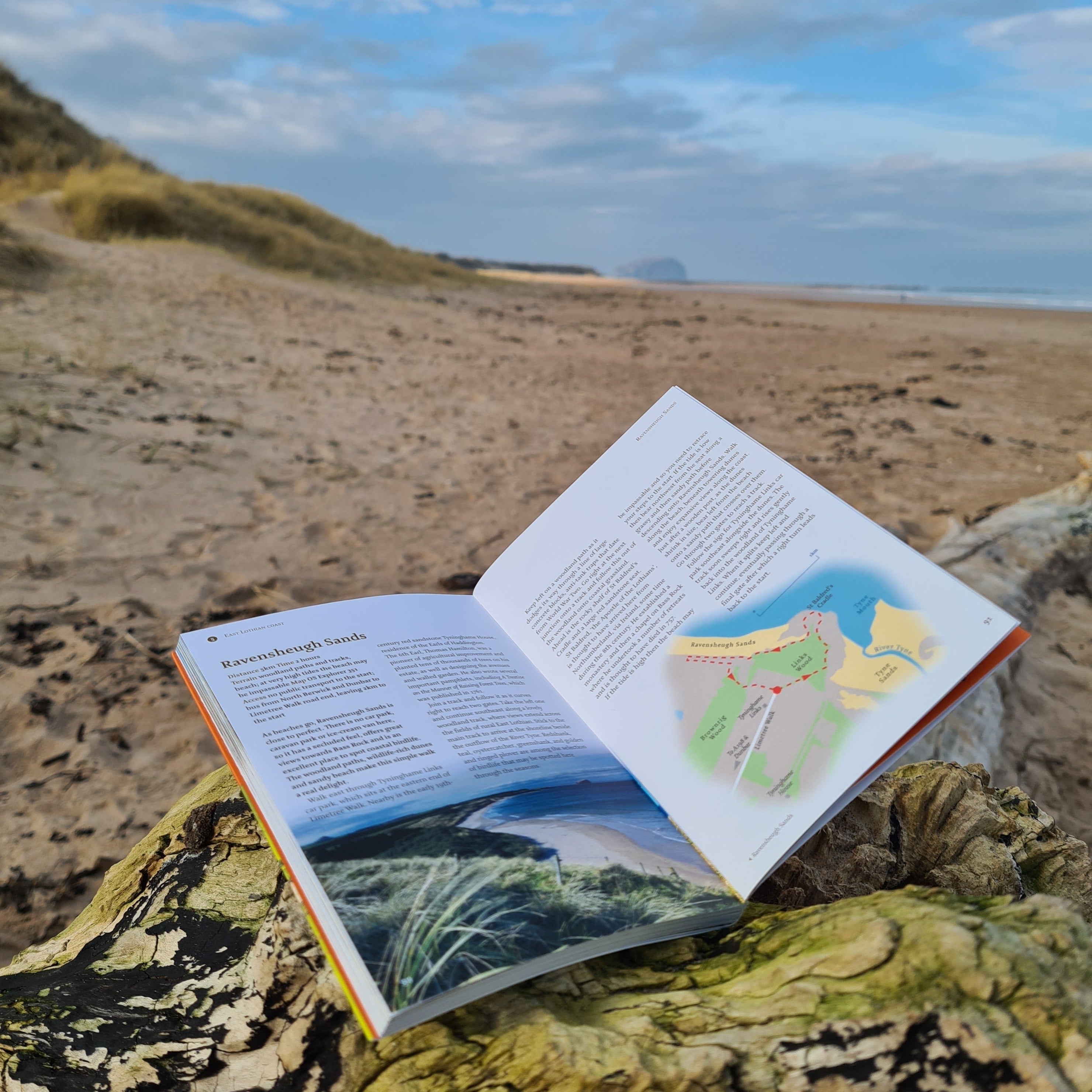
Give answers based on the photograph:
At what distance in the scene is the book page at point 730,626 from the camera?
0.86 metres

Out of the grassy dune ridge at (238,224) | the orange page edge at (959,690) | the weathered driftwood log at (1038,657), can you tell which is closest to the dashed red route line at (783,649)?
the orange page edge at (959,690)

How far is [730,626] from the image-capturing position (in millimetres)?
990

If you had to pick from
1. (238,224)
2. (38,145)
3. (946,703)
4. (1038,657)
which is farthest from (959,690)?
(38,145)

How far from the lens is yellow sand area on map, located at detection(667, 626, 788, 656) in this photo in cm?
96

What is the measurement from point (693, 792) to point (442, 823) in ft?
1.01

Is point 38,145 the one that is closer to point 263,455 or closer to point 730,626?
point 263,455

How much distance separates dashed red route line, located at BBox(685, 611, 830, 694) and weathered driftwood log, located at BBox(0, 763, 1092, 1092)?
0.24m

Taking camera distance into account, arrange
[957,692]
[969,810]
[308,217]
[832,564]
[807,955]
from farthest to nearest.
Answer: [308,217] → [969,810] → [832,564] → [957,692] → [807,955]

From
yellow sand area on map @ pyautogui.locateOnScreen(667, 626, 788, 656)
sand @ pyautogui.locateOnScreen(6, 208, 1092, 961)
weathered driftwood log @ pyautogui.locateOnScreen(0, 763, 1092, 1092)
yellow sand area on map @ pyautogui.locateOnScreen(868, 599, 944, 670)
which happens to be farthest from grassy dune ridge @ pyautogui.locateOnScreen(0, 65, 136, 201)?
yellow sand area on map @ pyautogui.locateOnScreen(868, 599, 944, 670)

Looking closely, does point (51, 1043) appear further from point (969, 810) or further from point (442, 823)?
point (969, 810)

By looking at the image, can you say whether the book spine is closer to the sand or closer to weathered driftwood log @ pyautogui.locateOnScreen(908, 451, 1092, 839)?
the sand

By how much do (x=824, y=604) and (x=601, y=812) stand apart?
0.37m

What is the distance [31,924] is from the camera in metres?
1.57

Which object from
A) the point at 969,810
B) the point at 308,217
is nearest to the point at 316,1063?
the point at 969,810
